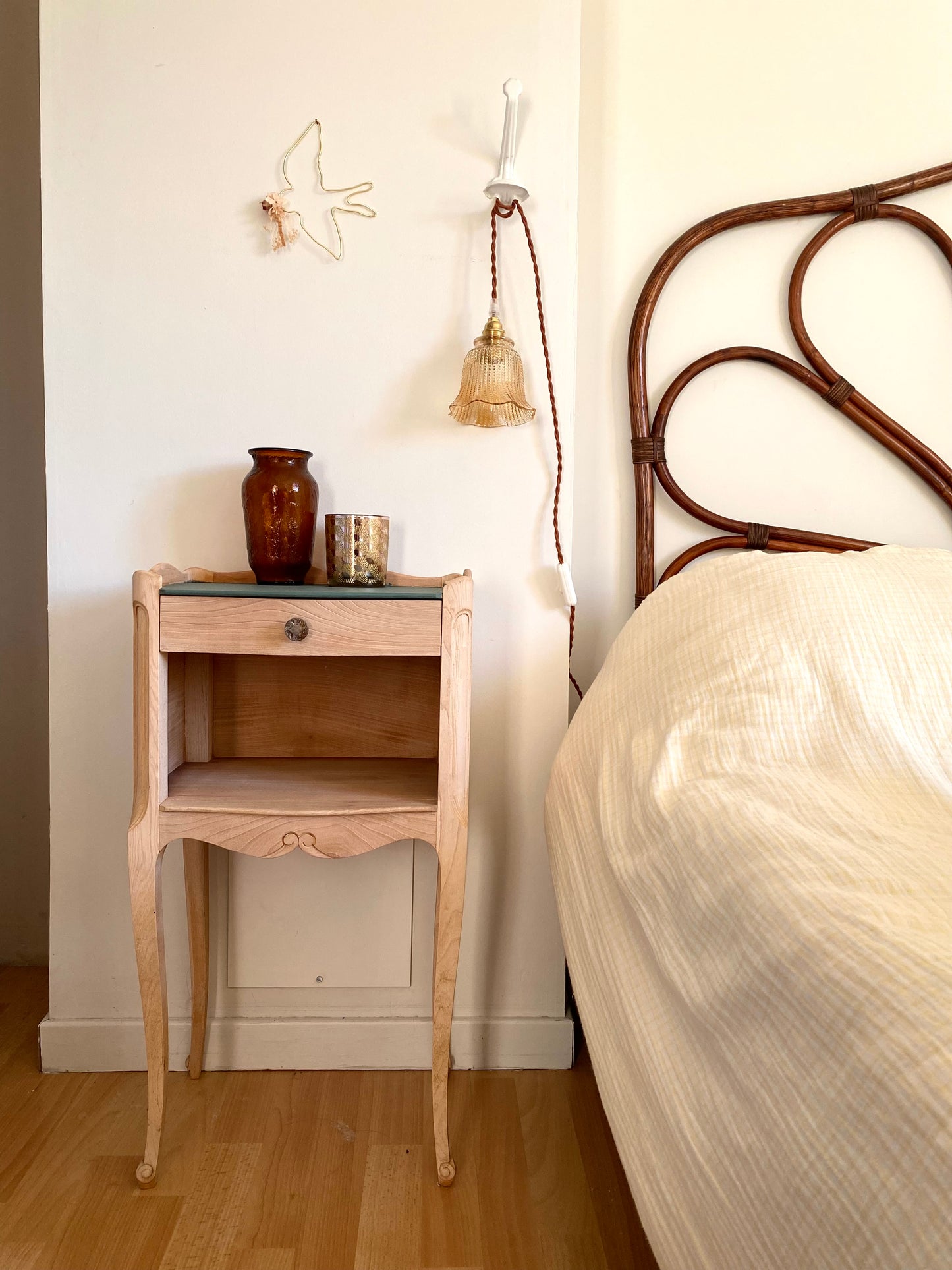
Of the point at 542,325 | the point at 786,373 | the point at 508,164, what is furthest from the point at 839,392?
the point at 508,164

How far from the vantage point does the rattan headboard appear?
1524 mm

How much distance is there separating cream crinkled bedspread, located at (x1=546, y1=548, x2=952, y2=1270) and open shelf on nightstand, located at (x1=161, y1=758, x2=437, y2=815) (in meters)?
0.22

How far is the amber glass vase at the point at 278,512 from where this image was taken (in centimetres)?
127

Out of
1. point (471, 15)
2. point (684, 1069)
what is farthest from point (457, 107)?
point (684, 1069)

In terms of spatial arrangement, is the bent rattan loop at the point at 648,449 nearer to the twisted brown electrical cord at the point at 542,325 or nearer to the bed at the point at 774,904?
the twisted brown electrical cord at the point at 542,325

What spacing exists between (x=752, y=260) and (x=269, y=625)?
1117 mm

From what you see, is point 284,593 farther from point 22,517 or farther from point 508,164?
point 22,517

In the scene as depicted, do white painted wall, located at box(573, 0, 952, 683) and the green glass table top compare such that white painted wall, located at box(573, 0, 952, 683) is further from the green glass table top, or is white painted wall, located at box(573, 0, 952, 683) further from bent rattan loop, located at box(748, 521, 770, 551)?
the green glass table top

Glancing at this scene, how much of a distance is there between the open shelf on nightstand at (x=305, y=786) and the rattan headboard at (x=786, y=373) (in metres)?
0.56

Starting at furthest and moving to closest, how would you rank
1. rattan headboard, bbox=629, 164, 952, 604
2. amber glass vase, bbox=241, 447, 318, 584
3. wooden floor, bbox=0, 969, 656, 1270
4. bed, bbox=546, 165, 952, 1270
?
1. rattan headboard, bbox=629, 164, 952, 604
2. amber glass vase, bbox=241, 447, 318, 584
3. wooden floor, bbox=0, 969, 656, 1270
4. bed, bbox=546, 165, 952, 1270

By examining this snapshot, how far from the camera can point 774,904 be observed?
67 cm

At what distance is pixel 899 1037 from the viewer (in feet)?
1.68

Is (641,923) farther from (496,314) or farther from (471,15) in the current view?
(471,15)

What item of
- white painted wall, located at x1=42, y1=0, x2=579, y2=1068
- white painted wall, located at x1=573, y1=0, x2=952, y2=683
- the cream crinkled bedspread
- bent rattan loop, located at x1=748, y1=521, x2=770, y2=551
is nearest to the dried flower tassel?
white painted wall, located at x1=42, y1=0, x2=579, y2=1068
